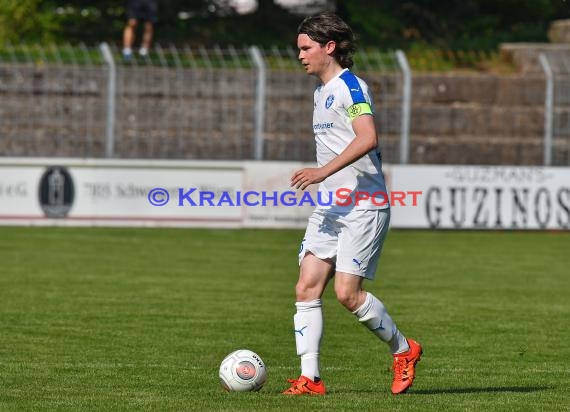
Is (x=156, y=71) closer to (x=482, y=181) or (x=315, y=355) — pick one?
(x=482, y=181)

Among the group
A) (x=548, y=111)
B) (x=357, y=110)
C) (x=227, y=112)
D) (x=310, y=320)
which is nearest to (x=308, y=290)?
(x=310, y=320)

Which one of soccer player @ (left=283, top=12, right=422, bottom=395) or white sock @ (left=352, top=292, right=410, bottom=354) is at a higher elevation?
soccer player @ (left=283, top=12, right=422, bottom=395)

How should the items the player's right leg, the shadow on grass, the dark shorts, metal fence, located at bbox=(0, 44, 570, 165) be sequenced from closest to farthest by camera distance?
the player's right leg, the shadow on grass, metal fence, located at bbox=(0, 44, 570, 165), the dark shorts

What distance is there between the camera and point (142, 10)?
29406 millimetres

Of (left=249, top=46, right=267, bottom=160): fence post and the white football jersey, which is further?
(left=249, top=46, right=267, bottom=160): fence post

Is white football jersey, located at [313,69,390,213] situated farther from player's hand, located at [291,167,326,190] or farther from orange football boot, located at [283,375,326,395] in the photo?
orange football boot, located at [283,375,326,395]

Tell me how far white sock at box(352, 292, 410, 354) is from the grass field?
0.34m

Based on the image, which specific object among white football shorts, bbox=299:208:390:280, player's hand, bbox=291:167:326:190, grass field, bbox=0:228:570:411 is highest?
player's hand, bbox=291:167:326:190

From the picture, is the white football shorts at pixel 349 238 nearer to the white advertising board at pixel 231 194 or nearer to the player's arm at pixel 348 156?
the player's arm at pixel 348 156

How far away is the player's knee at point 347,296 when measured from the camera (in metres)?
8.08

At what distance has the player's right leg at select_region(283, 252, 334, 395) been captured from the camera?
819 cm

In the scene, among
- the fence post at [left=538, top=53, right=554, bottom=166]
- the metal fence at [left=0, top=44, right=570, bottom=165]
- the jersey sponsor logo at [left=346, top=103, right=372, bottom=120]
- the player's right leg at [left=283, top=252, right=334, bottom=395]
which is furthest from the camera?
the metal fence at [left=0, top=44, right=570, bottom=165]

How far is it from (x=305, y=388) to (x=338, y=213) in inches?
40.3

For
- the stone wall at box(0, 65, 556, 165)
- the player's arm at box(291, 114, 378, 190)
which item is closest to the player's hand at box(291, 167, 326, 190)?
the player's arm at box(291, 114, 378, 190)
